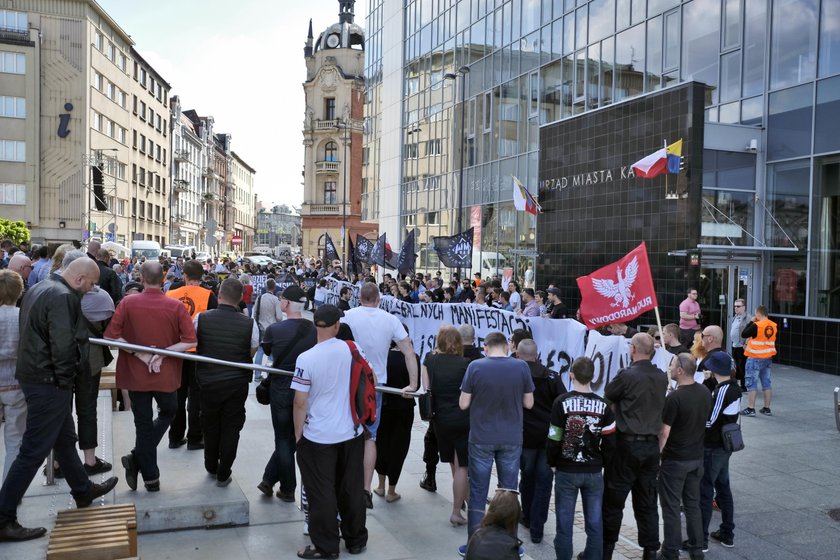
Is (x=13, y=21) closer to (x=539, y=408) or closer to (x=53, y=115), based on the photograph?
(x=53, y=115)

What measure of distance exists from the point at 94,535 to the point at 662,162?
14.7m

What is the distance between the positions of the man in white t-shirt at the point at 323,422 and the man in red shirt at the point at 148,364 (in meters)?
1.28

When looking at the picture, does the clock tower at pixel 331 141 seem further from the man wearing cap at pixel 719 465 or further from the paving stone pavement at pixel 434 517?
the man wearing cap at pixel 719 465

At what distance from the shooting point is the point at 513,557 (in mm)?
3760

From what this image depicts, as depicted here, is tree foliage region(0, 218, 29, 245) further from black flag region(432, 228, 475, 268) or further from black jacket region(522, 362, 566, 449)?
black jacket region(522, 362, 566, 449)

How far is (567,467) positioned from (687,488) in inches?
49.3

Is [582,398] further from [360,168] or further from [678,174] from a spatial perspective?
[360,168]

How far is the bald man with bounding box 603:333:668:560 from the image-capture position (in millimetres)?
5828

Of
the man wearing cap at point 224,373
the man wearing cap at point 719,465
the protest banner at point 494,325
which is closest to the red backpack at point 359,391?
the man wearing cap at point 224,373

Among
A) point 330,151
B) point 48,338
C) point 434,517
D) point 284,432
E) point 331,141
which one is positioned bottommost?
point 434,517

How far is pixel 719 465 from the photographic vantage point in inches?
254

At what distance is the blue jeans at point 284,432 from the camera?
6609 mm

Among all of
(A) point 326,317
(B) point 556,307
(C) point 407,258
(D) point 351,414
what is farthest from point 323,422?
(C) point 407,258

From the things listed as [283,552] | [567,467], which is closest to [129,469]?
[283,552]
